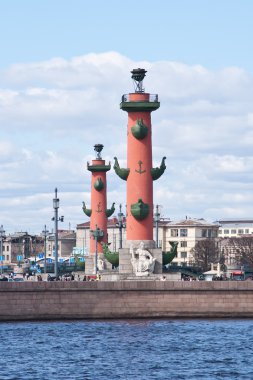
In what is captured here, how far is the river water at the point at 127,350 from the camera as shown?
42.7 m

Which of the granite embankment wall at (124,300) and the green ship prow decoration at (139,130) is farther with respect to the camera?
the green ship prow decoration at (139,130)

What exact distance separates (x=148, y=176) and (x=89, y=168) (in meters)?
35.5

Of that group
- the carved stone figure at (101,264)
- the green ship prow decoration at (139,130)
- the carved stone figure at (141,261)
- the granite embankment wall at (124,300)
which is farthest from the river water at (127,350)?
the carved stone figure at (101,264)

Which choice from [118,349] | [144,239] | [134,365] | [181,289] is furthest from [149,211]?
[134,365]

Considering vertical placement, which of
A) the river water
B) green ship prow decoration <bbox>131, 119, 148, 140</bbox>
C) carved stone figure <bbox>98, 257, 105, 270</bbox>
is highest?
green ship prow decoration <bbox>131, 119, 148, 140</bbox>

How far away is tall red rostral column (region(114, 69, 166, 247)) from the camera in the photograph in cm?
7081

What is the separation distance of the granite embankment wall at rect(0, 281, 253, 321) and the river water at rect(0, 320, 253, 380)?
0.92 metres

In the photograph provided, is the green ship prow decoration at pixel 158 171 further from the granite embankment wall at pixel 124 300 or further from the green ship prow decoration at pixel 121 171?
the granite embankment wall at pixel 124 300

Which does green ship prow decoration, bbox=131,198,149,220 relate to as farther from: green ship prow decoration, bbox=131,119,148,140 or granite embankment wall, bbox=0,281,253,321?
granite embankment wall, bbox=0,281,253,321

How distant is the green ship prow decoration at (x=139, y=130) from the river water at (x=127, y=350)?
12.2 m

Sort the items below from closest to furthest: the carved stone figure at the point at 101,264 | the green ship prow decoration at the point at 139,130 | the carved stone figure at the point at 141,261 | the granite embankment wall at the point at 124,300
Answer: the granite embankment wall at the point at 124,300 → the green ship prow decoration at the point at 139,130 → the carved stone figure at the point at 141,261 → the carved stone figure at the point at 101,264

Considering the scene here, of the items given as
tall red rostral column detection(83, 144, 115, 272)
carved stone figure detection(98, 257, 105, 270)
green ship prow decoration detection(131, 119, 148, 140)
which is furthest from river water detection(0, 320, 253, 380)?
tall red rostral column detection(83, 144, 115, 272)

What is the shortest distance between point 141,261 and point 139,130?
7.06 metres

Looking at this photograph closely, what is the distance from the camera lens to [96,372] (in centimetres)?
4288
